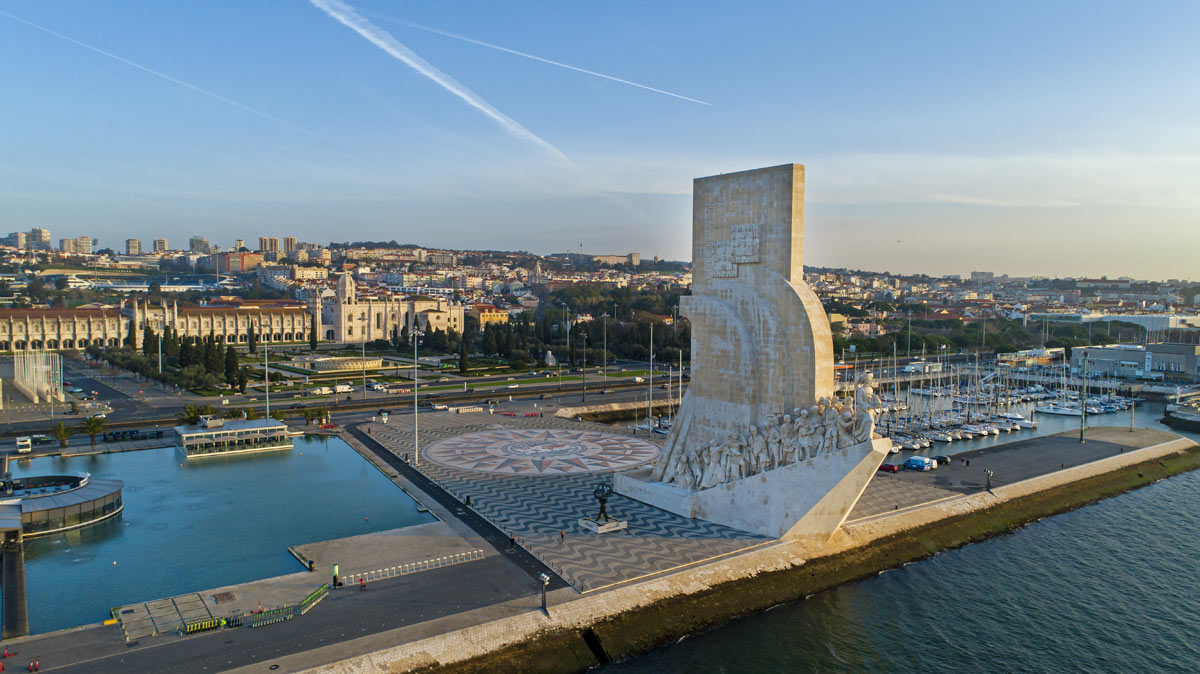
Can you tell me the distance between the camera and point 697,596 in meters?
18.5

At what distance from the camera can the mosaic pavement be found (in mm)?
19250

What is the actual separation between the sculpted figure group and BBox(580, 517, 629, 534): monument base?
8.88 ft

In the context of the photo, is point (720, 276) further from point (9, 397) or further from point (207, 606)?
point (9, 397)

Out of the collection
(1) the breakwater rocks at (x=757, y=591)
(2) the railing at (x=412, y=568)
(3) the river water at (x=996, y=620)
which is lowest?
(3) the river water at (x=996, y=620)

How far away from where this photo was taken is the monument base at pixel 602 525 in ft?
71.9

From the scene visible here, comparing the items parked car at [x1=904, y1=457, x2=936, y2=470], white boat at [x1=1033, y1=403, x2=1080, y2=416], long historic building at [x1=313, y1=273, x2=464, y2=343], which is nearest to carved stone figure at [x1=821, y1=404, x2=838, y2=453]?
parked car at [x1=904, y1=457, x2=936, y2=470]

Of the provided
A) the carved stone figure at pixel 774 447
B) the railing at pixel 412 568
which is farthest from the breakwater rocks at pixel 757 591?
the railing at pixel 412 568

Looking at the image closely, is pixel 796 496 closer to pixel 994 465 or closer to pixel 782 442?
pixel 782 442

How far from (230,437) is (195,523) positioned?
11337mm

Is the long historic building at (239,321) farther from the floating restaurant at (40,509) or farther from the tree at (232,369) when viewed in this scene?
the floating restaurant at (40,509)

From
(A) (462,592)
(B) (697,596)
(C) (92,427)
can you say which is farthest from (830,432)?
(C) (92,427)

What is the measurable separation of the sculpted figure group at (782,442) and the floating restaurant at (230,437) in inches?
778

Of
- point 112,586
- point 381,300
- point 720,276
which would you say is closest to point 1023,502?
point 720,276

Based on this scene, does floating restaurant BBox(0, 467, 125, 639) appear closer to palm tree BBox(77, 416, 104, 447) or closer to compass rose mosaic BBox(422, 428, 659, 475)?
palm tree BBox(77, 416, 104, 447)
